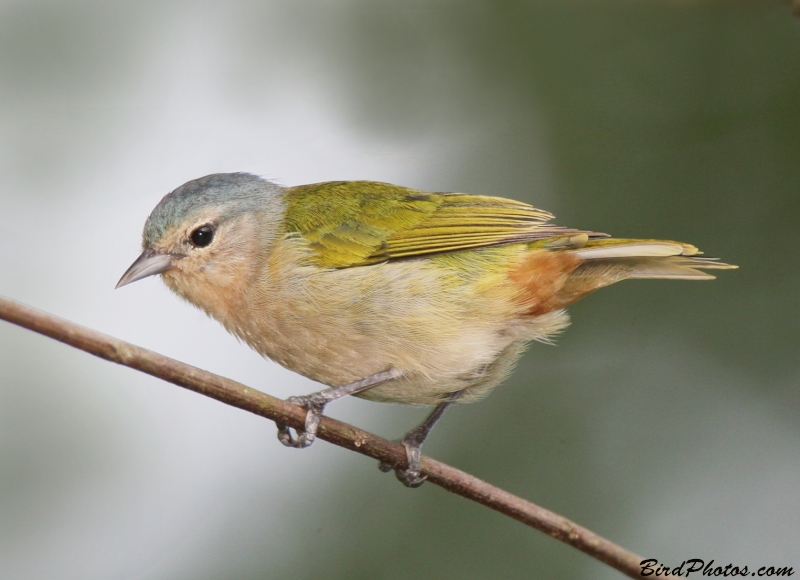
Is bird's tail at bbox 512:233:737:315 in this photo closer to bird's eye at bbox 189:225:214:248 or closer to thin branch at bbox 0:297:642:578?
thin branch at bbox 0:297:642:578

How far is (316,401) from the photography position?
3.51m

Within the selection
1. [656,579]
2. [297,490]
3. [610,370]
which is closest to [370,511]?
[297,490]

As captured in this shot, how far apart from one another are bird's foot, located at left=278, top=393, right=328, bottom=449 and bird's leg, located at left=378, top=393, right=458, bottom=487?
18.6 inches

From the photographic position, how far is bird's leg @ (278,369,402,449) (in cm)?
323

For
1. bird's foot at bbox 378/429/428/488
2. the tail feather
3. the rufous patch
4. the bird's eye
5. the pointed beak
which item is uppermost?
the tail feather

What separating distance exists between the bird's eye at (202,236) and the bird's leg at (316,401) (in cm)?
103

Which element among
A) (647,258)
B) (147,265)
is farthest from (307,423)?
(647,258)

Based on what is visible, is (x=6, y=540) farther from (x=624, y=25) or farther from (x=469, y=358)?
(x=624, y=25)

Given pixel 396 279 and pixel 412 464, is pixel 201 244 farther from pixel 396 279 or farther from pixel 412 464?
pixel 412 464

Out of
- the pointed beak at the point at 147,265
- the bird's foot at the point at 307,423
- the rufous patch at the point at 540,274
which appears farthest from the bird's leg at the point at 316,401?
the pointed beak at the point at 147,265

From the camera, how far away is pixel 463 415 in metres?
6.00

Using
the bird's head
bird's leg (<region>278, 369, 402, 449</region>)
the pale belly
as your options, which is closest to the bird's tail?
A: the pale belly

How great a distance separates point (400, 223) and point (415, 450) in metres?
1.15

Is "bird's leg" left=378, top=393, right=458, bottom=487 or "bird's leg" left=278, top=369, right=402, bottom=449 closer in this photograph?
"bird's leg" left=278, top=369, right=402, bottom=449
